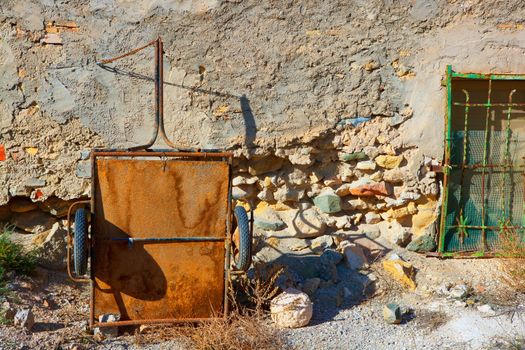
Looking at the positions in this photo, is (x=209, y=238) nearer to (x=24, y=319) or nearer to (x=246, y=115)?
(x=24, y=319)

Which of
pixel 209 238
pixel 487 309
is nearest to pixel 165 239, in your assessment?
pixel 209 238

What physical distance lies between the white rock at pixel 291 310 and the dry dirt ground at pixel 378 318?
0.22 feet

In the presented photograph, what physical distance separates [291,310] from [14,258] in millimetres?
2131

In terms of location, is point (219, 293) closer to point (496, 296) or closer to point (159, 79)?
point (159, 79)

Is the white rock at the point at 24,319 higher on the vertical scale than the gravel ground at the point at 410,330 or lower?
higher

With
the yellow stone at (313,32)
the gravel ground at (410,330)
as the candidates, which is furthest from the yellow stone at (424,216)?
the yellow stone at (313,32)

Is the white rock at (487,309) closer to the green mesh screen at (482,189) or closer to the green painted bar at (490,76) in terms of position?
the green mesh screen at (482,189)

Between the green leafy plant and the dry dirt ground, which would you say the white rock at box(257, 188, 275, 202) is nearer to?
the dry dirt ground

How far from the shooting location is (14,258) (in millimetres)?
4660

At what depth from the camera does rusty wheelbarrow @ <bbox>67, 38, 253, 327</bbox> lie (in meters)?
3.97

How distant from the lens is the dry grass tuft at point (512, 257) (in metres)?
4.83

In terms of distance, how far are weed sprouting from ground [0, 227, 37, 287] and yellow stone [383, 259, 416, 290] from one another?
110 inches

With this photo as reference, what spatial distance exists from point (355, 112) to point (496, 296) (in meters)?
1.84

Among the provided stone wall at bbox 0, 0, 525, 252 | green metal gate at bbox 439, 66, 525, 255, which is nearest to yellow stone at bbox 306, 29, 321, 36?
stone wall at bbox 0, 0, 525, 252
